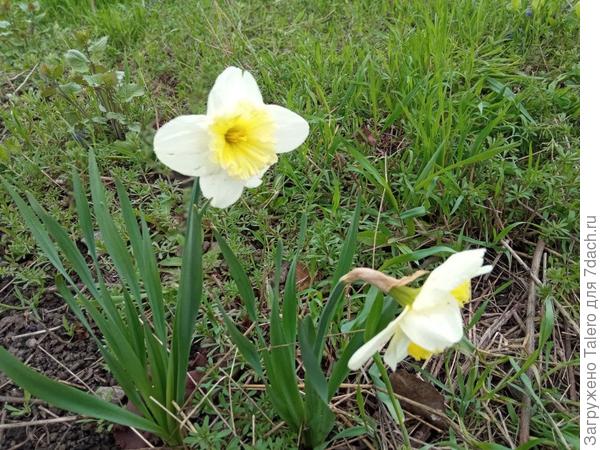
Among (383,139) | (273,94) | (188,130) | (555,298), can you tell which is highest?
(188,130)

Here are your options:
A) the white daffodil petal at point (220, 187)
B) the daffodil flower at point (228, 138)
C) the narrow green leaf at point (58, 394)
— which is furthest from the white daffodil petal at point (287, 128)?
the narrow green leaf at point (58, 394)

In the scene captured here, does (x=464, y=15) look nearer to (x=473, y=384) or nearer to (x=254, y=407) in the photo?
(x=473, y=384)

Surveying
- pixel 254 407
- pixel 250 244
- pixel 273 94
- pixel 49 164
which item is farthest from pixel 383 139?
pixel 49 164

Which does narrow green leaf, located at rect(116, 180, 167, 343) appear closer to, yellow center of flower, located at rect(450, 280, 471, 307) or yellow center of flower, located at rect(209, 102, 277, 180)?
yellow center of flower, located at rect(209, 102, 277, 180)

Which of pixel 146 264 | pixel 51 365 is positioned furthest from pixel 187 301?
pixel 51 365

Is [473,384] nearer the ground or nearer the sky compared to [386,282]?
nearer the ground

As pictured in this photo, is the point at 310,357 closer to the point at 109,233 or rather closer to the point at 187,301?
the point at 187,301
